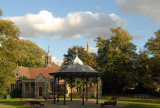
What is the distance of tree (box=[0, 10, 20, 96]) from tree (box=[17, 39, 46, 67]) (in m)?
34.0

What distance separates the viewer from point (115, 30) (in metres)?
57.9

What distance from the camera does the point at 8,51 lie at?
35.7m

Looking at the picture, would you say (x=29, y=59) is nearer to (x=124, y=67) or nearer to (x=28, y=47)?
(x=28, y=47)

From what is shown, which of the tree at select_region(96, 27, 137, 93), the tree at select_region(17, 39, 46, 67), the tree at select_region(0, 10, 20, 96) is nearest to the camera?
the tree at select_region(0, 10, 20, 96)

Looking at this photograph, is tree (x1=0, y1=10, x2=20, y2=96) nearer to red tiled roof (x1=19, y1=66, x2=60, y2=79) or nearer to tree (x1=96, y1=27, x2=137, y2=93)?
red tiled roof (x1=19, y1=66, x2=60, y2=79)

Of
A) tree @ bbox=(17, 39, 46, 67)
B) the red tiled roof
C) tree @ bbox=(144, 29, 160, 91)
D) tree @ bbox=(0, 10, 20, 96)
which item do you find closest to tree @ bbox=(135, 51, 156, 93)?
tree @ bbox=(144, 29, 160, 91)

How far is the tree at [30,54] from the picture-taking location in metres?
72.7

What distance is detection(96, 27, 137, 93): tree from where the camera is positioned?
54.8 metres

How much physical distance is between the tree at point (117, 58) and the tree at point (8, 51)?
83.5 ft

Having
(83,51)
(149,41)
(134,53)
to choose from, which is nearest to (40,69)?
(83,51)

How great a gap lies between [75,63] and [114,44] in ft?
88.5

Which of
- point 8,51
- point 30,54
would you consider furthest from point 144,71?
point 30,54

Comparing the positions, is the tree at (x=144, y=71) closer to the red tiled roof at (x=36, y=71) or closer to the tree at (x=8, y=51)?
the red tiled roof at (x=36, y=71)

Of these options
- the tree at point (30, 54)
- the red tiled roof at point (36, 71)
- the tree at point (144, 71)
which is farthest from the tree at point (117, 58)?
the tree at point (30, 54)
